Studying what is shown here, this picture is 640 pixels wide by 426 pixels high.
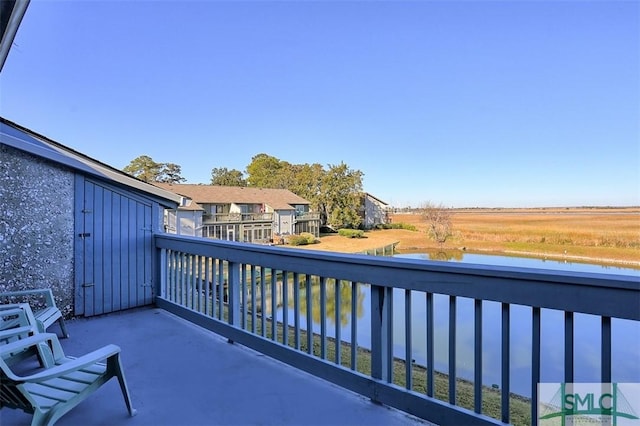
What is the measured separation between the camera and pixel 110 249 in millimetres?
3797

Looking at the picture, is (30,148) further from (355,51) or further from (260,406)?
(355,51)

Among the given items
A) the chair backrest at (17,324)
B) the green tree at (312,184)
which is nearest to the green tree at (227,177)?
the green tree at (312,184)

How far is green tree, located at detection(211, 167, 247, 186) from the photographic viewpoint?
43.0 metres

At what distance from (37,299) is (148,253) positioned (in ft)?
3.66

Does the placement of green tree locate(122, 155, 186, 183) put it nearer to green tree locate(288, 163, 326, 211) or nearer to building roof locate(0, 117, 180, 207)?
green tree locate(288, 163, 326, 211)

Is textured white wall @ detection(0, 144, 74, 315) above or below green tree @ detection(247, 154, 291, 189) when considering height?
below

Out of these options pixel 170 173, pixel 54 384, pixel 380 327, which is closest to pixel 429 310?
pixel 380 327

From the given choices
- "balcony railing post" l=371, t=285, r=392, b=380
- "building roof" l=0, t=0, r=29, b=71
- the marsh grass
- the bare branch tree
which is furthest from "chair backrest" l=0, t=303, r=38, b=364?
the bare branch tree

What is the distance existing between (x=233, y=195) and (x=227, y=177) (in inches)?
769

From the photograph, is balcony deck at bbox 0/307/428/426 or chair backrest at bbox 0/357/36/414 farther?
balcony deck at bbox 0/307/428/426

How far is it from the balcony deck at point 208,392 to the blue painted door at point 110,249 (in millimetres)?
686

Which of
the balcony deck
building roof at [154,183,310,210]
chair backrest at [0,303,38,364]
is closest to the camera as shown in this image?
the balcony deck

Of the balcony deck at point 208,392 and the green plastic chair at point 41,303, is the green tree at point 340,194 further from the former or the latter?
the balcony deck at point 208,392

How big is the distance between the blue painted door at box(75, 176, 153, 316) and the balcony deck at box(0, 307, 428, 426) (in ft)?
2.25
